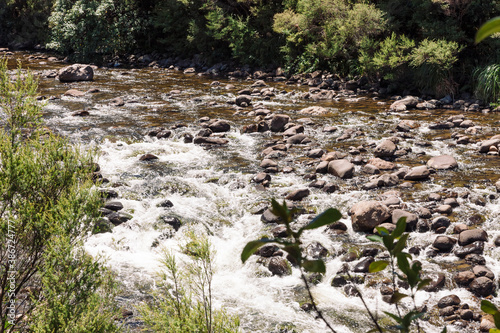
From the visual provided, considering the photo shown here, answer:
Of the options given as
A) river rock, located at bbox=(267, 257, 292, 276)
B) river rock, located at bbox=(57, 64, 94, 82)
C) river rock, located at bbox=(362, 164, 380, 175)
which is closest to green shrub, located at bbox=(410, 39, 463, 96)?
river rock, located at bbox=(362, 164, 380, 175)

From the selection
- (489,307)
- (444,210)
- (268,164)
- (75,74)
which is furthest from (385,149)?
(75,74)

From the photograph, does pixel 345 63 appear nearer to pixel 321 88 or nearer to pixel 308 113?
pixel 321 88

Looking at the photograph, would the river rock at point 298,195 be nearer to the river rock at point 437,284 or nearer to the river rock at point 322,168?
the river rock at point 322,168

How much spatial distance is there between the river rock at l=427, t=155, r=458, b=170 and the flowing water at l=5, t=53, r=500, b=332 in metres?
0.19

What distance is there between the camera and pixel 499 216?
24.7 ft

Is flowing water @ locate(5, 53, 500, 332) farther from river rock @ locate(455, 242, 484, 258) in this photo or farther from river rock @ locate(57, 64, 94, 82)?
river rock @ locate(57, 64, 94, 82)

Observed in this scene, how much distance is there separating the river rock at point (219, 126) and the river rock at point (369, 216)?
642cm

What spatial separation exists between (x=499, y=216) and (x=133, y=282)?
6.08 metres

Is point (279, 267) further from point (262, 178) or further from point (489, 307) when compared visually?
point (489, 307)

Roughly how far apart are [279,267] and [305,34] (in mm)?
15741

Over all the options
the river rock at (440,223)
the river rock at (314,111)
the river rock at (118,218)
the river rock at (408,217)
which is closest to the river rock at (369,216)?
the river rock at (408,217)

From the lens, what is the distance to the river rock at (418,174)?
928 centimetres

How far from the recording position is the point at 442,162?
993cm

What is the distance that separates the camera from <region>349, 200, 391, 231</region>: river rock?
24.6 feet
